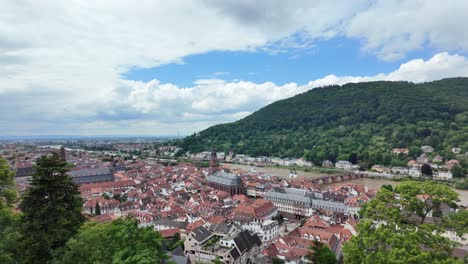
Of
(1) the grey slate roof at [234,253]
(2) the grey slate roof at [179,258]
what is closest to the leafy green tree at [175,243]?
(2) the grey slate roof at [179,258]

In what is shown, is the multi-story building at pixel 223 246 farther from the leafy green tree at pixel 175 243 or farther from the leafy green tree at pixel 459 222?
the leafy green tree at pixel 459 222

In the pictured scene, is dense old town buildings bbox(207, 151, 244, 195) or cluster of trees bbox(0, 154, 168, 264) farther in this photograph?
dense old town buildings bbox(207, 151, 244, 195)

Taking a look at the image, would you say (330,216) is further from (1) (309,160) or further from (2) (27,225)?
(1) (309,160)

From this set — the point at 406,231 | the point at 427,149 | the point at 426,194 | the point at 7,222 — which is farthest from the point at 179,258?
the point at 427,149

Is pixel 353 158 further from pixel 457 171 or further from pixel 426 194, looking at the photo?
pixel 426 194

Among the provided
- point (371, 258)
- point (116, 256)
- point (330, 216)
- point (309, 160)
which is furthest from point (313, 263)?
point (309, 160)

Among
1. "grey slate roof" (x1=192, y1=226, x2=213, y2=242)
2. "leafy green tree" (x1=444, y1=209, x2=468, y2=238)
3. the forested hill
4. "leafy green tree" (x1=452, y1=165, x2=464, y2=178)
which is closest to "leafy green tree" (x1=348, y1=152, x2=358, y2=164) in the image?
the forested hill

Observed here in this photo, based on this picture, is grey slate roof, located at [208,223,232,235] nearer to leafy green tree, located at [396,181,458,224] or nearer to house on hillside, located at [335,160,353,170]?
leafy green tree, located at [396,181,458,224]
